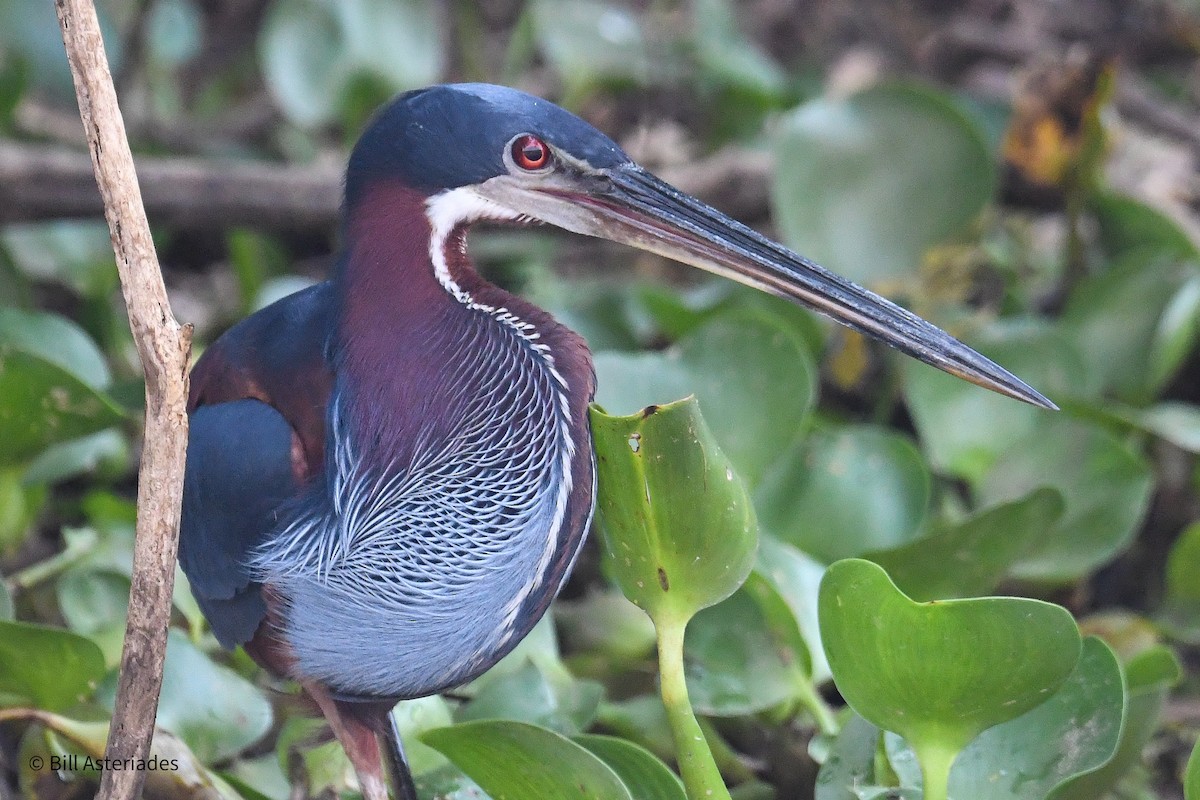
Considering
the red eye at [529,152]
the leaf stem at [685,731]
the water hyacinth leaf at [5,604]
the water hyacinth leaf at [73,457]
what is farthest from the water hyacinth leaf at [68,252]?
the leaf stem at [685,731]

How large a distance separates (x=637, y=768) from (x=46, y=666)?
817 millimetres

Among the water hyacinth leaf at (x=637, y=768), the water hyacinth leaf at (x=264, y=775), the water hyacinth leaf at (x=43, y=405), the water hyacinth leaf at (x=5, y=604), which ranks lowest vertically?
the water hyacinth leaf at (x=264, y=775)

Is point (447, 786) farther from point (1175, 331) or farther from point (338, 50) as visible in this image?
point (338, 50)

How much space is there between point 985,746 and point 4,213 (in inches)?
93.7

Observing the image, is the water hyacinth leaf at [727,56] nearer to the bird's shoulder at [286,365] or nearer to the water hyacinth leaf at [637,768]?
the bird's shoulder at [286,365]

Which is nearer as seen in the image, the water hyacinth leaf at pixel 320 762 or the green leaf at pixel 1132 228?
the water hyacinth leaf at pixel 320 762

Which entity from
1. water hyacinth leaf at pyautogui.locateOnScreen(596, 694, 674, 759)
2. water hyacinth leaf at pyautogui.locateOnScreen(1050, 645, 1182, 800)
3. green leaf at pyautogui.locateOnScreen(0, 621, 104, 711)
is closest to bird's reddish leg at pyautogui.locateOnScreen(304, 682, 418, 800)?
green leaf at pyautogui.locateOnScreen(0, 621, 104, 711)

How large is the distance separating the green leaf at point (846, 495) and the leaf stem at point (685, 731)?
33.3 inches

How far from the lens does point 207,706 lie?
2.09 meters

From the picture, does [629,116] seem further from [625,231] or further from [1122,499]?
[625,231]

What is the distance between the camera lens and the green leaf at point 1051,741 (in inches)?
72.6

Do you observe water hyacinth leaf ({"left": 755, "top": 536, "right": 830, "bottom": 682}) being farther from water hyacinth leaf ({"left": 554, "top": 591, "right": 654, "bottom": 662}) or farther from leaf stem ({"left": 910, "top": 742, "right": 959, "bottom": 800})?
leaf stem ({"left": 910, "top": 742, "right": 959, "bottom": 800})

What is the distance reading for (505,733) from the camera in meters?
1.67

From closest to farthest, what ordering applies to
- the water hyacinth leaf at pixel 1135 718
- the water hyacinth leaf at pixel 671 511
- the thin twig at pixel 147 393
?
the thin twig at pixel 147 393
the water hyacinth leaf at pixel 671 511
the water hyacinth leaf at pixel 1135 718
